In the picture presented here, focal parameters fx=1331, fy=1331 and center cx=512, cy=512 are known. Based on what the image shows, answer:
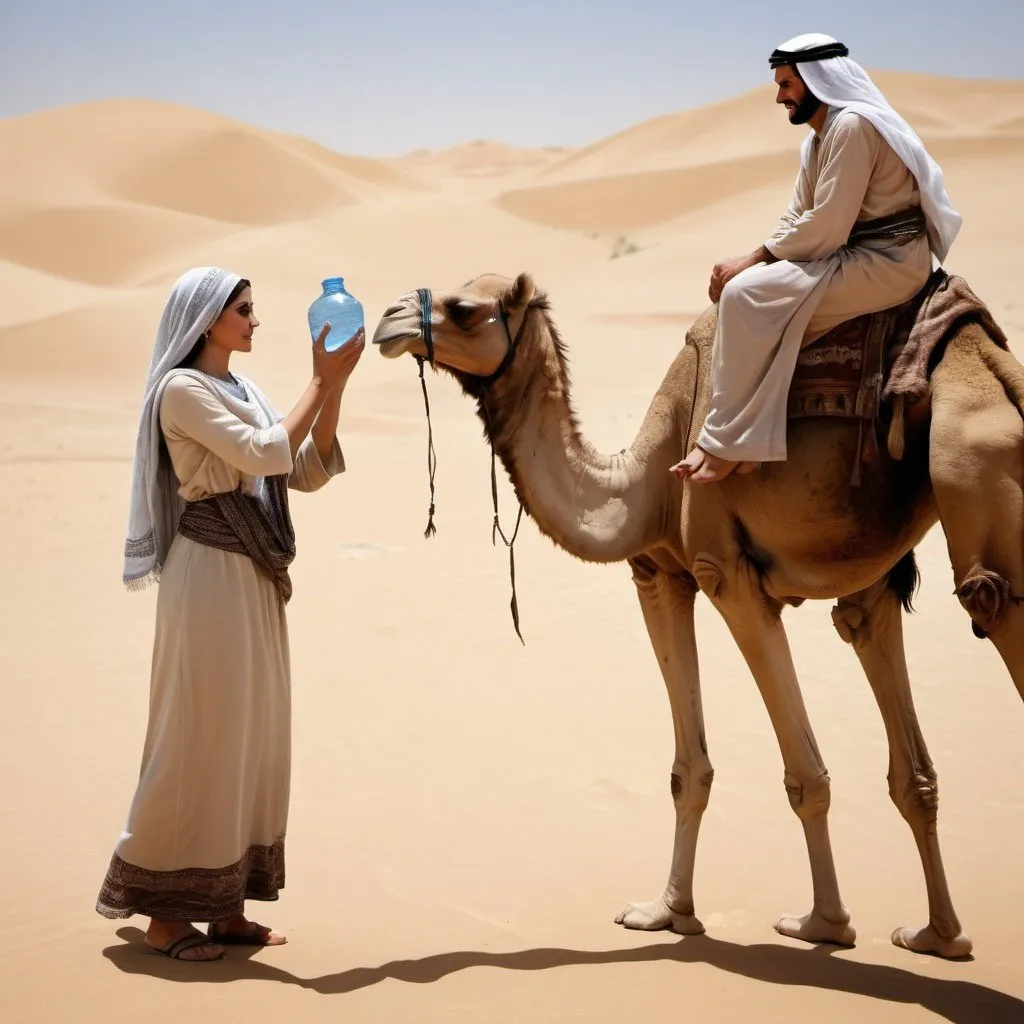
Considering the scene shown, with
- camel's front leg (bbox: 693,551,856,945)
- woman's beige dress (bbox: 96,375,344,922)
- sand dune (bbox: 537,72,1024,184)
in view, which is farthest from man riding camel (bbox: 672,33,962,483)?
sand dune (bbox: 537,72,1024,184)

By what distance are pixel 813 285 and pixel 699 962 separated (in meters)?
2.40

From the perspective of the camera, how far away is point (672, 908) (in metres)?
5.16

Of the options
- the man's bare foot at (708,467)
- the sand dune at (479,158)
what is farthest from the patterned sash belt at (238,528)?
the sand dune at (479,158)

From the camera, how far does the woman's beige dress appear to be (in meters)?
4.51

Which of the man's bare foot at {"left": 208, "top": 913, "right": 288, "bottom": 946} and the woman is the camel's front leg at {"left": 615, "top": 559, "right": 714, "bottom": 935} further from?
the woman

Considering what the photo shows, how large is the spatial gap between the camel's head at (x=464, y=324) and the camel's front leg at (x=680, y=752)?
3.63ft

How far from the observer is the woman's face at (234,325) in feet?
15.2

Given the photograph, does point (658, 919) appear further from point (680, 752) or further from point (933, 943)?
point (933, 943)

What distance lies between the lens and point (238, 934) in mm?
4832

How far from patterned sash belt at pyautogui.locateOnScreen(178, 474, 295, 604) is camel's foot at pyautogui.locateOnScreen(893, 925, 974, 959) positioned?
2609 mm

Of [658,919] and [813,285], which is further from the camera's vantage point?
[658,919]

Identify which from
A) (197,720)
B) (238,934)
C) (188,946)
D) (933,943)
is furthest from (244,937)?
(933,943)

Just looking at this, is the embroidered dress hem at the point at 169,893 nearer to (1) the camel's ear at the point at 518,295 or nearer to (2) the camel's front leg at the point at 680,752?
(2) the camel's front leg at the point at 680,752

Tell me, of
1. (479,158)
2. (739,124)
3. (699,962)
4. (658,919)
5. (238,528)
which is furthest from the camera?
(479,158)
